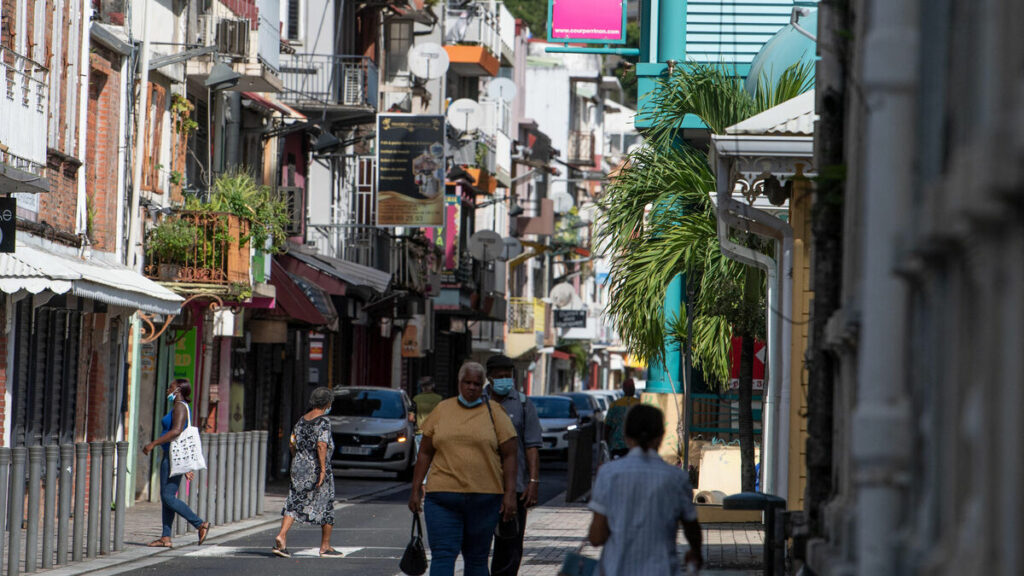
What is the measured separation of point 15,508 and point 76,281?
4.19m

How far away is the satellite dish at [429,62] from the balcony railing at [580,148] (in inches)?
1549

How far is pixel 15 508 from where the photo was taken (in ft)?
45.0

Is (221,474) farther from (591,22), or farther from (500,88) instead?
(500,88)

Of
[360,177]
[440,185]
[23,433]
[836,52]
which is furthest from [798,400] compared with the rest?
[360,177]

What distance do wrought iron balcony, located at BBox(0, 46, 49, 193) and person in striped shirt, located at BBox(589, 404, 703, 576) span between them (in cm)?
1071

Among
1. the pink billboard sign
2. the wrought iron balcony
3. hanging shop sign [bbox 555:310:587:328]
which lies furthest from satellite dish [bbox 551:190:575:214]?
the wrought iron balcony

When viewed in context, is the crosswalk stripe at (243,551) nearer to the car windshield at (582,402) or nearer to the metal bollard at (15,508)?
the metal bollard at (15,508)

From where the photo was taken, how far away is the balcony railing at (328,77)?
3634 cm

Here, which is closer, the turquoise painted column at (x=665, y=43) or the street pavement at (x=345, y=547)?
the street pavement at (x=345, y=547)

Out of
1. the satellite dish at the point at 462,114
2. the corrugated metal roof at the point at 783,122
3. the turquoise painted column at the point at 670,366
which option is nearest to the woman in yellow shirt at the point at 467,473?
the corrugated metal roof at the point at 783,122

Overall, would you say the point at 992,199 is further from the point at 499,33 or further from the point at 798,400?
the point at 499,33

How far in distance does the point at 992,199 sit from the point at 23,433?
1801 cm

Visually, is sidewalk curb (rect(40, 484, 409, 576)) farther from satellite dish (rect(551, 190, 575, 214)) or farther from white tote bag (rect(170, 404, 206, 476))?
satellite dish (rect(551, 190, 575, 214))

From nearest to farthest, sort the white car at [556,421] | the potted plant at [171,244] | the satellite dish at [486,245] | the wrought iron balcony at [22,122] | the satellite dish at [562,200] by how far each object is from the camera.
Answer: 1. the wrought iron balcony at [22,122]
2. the potted plant at [171,244]
3. the white car at [556,421]
4. the satellite dish at [486,245]
5. the satellite dish at [562,200]
